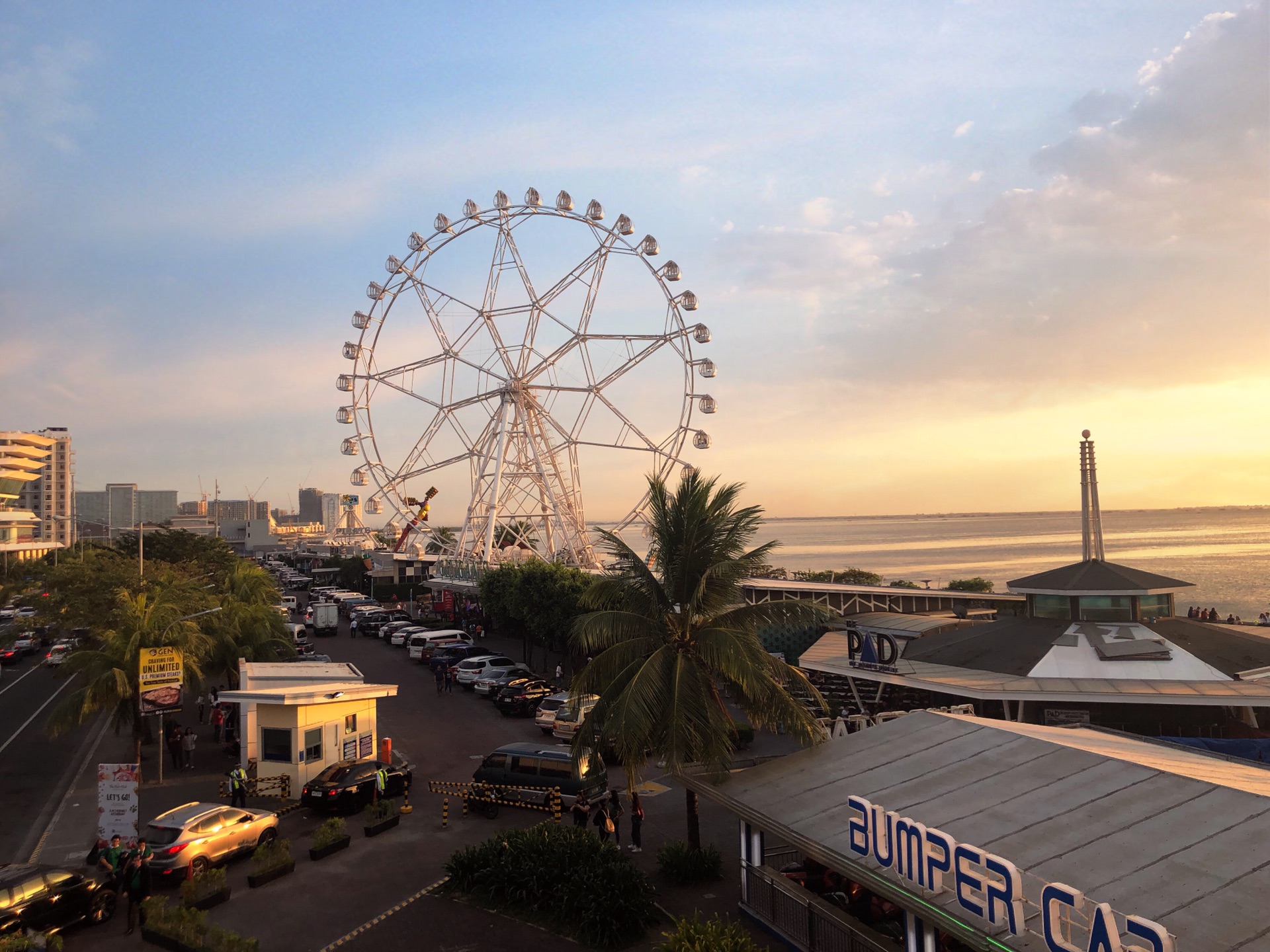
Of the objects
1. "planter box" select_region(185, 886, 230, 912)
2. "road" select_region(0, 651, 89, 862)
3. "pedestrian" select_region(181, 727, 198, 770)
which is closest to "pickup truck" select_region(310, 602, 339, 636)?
"road" select_region(0, 651, 89, 862)

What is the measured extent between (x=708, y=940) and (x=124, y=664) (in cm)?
1885

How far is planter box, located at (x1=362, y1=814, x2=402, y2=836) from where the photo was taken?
58.2ft

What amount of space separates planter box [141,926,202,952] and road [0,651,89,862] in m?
6.32

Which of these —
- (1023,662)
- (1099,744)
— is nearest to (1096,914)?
(1099,744)

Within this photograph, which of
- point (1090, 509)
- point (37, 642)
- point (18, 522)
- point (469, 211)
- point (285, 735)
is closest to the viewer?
point (285, 735)

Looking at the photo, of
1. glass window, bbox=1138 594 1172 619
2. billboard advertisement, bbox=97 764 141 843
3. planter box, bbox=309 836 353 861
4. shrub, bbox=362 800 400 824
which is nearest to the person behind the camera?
billboard advertisement, bbox=97 764 141 843

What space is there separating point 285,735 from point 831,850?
15467mm

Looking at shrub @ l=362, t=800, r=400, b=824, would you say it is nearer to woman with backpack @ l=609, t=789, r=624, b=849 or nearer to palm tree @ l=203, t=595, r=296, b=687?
woman with backpack @ l=609, t=789, r=624, b=849

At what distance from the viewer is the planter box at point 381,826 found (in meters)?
17.8

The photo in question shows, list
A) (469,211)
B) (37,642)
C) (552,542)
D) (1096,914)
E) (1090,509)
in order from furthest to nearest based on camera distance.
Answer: (552,542)
(37,642)
(469,211)
(1090,509)
(1096,914)

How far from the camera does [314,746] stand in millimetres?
21297

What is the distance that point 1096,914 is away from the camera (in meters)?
6.95

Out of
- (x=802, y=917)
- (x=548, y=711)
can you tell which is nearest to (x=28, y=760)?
(x=548, y=711)

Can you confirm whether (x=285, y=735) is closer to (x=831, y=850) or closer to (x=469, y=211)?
(x=831, y=850)
